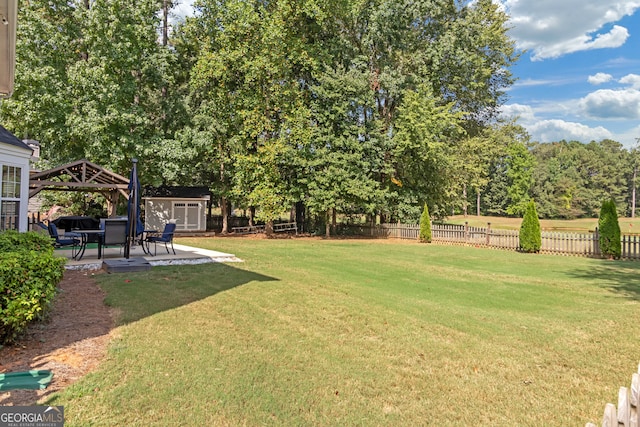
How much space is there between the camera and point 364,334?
197 inches

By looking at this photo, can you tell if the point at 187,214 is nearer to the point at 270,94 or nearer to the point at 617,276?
the point at 270,94

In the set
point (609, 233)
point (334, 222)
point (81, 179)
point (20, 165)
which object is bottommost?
point (609, 233)

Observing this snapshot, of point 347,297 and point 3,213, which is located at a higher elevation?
point 3,213

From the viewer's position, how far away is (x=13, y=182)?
30.3 ft

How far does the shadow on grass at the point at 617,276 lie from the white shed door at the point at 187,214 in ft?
71.4

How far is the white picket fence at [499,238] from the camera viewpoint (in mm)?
14750

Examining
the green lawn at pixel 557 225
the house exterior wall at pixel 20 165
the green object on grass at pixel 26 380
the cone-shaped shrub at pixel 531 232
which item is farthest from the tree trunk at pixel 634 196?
the green object on grass at pixel 26 380

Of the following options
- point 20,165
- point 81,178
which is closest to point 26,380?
point 20,165

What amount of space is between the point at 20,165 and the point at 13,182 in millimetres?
449

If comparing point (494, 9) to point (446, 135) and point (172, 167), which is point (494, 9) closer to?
point (446, 135)

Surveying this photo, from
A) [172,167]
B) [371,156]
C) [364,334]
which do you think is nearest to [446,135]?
[371,156]

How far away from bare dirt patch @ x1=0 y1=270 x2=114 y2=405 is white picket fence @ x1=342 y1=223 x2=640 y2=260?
644 inches

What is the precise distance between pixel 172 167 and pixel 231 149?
4.84m

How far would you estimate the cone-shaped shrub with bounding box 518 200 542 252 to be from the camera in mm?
15750
